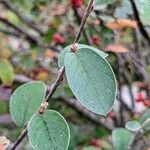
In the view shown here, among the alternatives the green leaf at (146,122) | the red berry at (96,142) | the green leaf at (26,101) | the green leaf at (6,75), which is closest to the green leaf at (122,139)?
the green leaf at (146,122)

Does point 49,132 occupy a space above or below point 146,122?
above

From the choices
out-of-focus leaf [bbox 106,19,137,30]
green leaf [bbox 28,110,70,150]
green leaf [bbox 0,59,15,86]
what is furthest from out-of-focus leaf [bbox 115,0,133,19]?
green leaf [bbox 28,110,70,150]

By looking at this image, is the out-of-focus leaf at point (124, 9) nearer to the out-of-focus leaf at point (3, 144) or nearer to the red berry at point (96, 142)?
the out-of-focus leaf at point (3, 144)

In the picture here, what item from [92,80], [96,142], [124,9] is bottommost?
[96,142]

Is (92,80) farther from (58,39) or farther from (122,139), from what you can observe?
(58,39)

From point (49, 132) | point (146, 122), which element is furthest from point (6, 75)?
point (49, 132)

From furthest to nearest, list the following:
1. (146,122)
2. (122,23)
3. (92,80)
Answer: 1. (122,23)
2. (146,122)
3. (92,80)

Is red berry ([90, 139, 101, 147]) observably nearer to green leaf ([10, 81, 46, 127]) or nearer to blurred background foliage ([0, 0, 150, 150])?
blurred background foliage ([0, 0, 150, 150])
